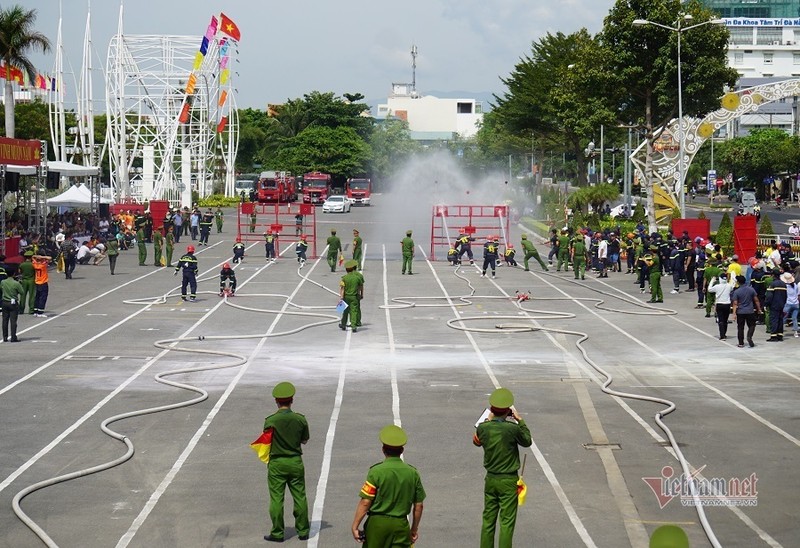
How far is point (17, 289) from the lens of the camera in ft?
81.1

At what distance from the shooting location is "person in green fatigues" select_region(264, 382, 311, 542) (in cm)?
1080

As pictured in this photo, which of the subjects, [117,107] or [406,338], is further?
[117,107]

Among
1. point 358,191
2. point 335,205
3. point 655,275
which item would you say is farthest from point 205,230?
point 358,191

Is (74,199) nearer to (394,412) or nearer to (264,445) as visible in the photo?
(394,412)

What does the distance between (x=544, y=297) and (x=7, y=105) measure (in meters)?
34.5

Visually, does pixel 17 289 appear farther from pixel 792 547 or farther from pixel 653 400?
pixel 792 547

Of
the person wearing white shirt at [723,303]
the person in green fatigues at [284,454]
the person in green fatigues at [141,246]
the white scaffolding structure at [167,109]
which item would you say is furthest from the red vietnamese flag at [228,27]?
the person in green fatigues at [284,454]

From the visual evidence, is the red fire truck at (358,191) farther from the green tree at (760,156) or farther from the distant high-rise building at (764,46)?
the distant high-rise building at (764,46)

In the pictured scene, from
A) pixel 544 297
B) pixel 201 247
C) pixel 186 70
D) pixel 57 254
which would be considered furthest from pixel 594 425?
pixel 186 70

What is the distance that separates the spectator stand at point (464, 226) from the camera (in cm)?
4912

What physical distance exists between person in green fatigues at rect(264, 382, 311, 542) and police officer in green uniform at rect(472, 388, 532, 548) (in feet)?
5.99

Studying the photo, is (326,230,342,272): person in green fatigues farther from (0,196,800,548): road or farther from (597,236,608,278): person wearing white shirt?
(597,236,608,278): person wearing white shirt

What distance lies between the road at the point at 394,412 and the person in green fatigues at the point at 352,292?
1.45 feet

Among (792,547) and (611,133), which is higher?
(611,133)
